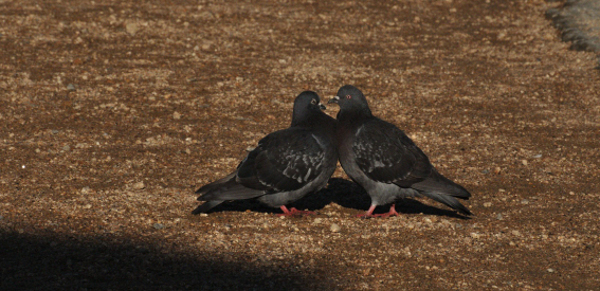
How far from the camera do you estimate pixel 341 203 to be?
846 centimetres

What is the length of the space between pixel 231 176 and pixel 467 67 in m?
6.72

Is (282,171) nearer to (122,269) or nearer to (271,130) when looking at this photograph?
(122,269)

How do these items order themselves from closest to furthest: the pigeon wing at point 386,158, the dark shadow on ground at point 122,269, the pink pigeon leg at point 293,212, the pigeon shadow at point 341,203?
1. the dark shadow on ground at point 122,269
2. the pigeon wing at point 386,158
3. the pink pigeon leg at point 293,212
4. the pigeon shadow at point 341,203

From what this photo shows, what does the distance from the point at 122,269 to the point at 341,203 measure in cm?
289

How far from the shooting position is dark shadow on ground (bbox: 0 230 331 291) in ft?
20.3

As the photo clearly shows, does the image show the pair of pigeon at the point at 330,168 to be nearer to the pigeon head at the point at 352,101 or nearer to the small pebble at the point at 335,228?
the pigeon head at the point at 352,101

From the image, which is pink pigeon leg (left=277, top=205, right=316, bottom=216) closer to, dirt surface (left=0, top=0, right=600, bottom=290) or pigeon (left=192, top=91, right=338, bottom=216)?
pigeon (left=192, top=91, right=338, bottom=216)

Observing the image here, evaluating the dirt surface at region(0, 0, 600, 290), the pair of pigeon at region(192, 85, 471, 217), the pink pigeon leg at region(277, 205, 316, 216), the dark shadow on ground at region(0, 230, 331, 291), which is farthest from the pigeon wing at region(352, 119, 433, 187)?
the dark shadow on ground at region(0, 230, 331, 291)

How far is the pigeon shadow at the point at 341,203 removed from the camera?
8164 millimetres

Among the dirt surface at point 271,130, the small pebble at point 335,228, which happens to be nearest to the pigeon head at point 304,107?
the dirt surface at point 271,130

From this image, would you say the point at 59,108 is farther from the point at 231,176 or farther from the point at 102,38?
the point at 231,176

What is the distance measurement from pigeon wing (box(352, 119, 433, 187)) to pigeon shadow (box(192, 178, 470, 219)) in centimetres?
68

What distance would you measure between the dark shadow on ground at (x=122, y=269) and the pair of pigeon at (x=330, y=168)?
0.94m

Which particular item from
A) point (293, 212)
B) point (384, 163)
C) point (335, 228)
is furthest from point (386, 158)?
point (293, 212)
